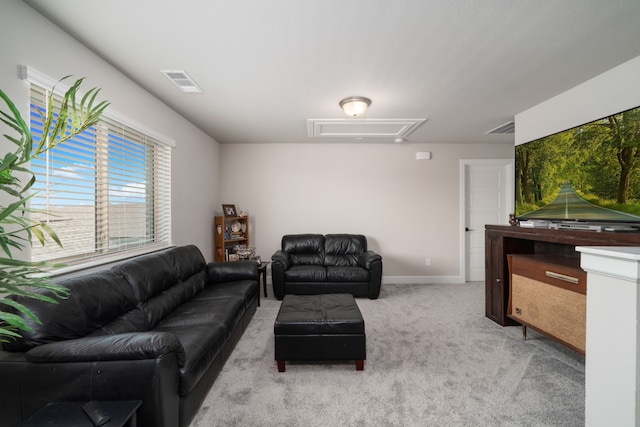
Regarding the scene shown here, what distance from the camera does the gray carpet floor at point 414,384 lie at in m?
1.70

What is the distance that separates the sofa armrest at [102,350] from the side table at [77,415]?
0.60 feet

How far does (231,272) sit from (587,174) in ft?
12.0

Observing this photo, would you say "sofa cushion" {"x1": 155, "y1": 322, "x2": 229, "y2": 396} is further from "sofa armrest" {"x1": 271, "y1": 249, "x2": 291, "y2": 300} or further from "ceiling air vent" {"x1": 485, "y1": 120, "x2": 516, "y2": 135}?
"ceiling air vent" {"x1": 485, "y1": 120, "x2": 516, "y2": 135}

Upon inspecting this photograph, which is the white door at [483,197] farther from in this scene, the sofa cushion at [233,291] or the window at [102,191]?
the window at [102,191]

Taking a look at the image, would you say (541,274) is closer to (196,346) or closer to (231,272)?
(196,346)

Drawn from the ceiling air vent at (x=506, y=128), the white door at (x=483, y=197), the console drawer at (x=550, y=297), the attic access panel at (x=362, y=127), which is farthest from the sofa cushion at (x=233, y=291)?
the ceiling air vent at (x=506, y=128)

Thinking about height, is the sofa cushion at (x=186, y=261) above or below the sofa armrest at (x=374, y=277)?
above

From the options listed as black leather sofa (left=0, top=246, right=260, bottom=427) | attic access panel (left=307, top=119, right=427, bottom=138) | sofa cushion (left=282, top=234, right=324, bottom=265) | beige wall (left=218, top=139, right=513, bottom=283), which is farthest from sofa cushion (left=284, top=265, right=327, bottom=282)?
attic access panel (left=307, top=119, right=427, bottom=138)

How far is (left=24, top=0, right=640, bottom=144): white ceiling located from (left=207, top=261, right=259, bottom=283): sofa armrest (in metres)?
1.88

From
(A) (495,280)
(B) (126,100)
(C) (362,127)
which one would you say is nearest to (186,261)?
(B) (126,100)

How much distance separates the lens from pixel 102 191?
2.28m

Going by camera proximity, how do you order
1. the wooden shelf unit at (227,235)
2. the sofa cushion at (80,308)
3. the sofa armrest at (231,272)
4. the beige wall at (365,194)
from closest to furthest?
the sofa cushion at (80,308)
the sofa armrest at (231,272)
the wooden shelf unit at (227,235)
the beige wall at (365,194)

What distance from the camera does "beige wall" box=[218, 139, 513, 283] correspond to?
4.82 meters

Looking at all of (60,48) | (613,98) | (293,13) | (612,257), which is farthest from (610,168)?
Result: (60,48)
